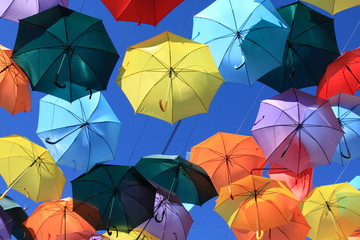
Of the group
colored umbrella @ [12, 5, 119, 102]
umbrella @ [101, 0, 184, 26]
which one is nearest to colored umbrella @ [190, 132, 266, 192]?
colored umbrella @ [12, 5, 119, 102]

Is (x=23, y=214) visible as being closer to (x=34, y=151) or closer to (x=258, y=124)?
(x=34, y=151)

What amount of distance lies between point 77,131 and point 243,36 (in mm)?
4291

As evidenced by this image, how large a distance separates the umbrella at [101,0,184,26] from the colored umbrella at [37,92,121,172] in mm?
2606

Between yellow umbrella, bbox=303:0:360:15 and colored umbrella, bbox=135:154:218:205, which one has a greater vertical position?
yellow umbrella, bbox=303:0:360:15

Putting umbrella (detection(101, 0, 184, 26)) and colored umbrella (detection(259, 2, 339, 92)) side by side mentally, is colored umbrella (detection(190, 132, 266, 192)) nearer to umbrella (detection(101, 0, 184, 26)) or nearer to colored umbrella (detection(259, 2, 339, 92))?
colored umbrella (detection(259, 2, 339, 92))

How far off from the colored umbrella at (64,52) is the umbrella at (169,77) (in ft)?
1.56

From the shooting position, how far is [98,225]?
8.53m

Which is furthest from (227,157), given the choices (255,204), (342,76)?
(342,76)

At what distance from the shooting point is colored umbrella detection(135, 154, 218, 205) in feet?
28.0

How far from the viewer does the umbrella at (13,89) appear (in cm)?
888

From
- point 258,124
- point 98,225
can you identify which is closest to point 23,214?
point 98,225

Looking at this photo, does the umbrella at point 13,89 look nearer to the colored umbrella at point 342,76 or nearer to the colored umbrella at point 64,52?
the colored umbrella at point 64,52

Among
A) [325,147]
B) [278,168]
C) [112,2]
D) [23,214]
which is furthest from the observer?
[23,214]

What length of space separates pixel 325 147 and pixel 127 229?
4273 mm
